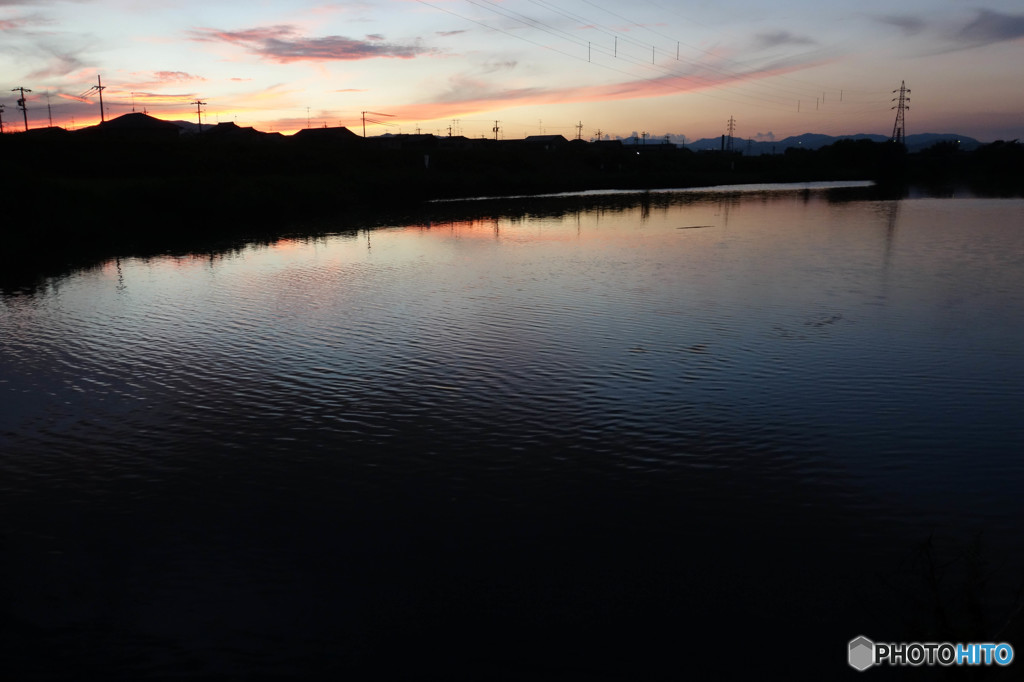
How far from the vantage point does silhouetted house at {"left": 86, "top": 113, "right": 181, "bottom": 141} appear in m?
106

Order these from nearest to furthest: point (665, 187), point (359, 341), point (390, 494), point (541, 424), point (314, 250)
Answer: point (390, 494) → point (541, 424) → point (359, 341) → point (314, 250) → point (665, 187)

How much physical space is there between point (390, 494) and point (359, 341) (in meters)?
8.74

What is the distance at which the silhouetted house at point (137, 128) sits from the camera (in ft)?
348

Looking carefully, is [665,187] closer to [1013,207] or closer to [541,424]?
[1013,207]

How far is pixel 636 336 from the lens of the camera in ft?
61.6

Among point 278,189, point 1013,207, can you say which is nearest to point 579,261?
point 278,189

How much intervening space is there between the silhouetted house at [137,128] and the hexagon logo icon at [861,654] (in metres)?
113

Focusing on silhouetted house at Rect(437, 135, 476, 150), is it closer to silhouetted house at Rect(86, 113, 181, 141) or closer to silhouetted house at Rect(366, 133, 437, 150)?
silhouetted house at Rect(366, 133, 437, 150)

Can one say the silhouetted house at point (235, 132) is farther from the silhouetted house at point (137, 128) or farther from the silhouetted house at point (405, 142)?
the silhouetted house at point (405, 142)

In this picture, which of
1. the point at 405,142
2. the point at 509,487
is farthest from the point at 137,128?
the point at 509,487

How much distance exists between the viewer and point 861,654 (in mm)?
7180

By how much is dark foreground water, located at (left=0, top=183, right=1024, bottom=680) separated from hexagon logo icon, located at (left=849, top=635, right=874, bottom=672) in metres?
0.14

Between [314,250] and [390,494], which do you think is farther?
[314,250]

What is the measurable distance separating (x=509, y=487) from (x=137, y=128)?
123 metres
